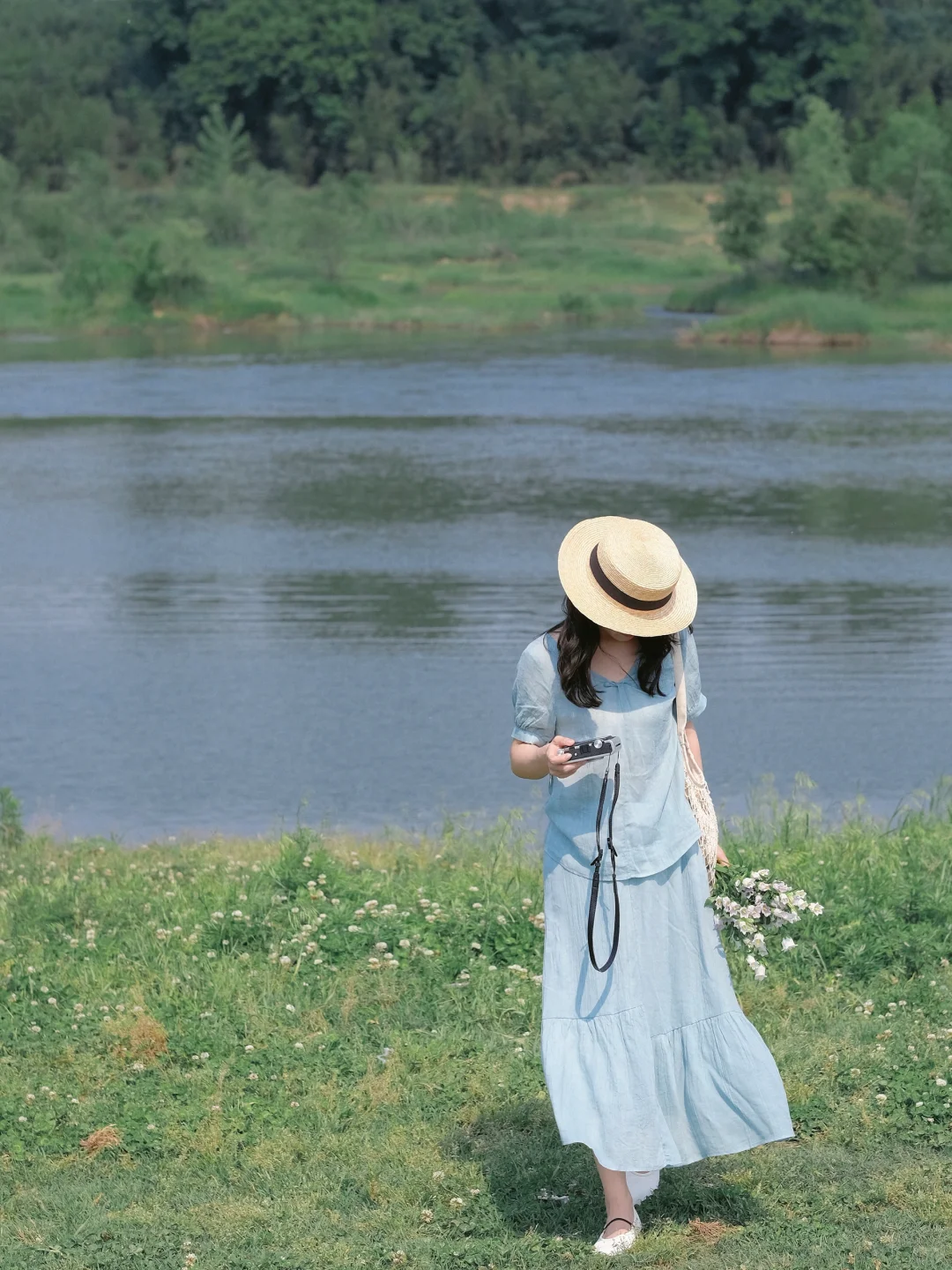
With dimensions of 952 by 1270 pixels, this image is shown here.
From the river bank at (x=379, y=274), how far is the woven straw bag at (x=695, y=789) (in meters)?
44.7

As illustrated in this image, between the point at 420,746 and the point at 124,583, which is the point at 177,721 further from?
the point at 124,583

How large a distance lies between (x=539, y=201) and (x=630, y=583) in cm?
9142

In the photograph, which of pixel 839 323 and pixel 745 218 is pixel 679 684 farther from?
pixel 745 218

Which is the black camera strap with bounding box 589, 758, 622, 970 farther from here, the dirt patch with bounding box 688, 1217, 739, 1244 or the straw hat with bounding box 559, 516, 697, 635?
the dirt patch with bounding box 688, 1217, 739, 1244

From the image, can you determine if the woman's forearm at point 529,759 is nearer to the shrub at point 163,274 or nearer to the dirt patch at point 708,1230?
the dirt patch at point 708,1230

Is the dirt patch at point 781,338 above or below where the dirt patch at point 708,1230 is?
below

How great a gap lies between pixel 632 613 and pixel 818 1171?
1.57 meters

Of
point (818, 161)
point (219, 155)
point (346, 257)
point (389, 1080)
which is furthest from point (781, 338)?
point (219, 155)

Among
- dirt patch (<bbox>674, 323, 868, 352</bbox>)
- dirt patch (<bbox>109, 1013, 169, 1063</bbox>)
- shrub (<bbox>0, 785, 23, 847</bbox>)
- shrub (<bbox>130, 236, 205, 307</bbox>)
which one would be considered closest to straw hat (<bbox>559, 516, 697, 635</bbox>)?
dirt patch (<bbox>109, 1013, 169, 1063</bbox>)

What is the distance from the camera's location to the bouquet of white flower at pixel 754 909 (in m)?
4.69

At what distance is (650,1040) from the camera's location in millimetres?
4547

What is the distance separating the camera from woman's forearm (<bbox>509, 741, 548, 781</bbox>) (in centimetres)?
454

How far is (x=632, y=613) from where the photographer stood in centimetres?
454

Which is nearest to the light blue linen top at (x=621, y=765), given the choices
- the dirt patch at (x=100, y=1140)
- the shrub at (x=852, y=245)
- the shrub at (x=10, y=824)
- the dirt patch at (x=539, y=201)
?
the dirt patch at (x=100, y=1140)
